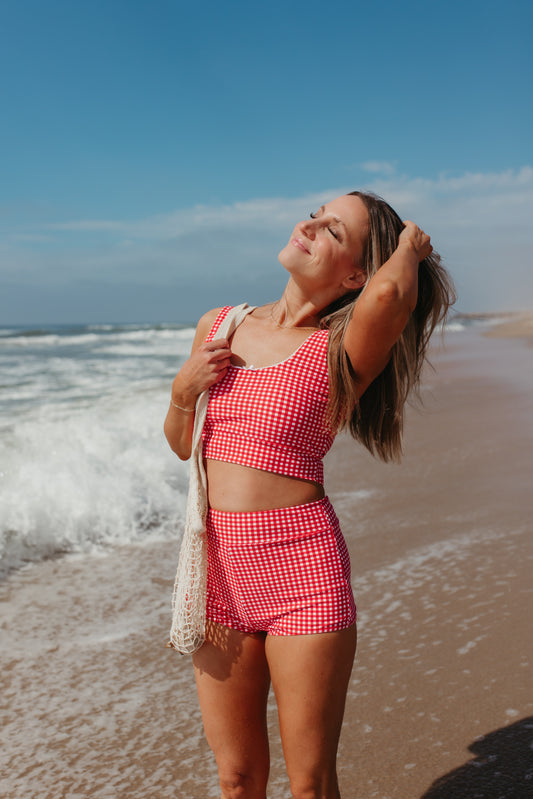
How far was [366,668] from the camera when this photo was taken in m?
3.45

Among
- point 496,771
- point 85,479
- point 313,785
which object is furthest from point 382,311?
point 85,479

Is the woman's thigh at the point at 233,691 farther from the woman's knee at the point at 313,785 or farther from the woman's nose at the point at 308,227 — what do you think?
the woman's nose at the point at 308,227

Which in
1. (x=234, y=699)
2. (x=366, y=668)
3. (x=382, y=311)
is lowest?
(x=366, y=668)

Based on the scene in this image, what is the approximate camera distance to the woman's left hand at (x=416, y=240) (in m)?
1.96

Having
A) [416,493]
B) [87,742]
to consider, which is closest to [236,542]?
[87,742]

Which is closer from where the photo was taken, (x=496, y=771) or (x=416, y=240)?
(x=416, y=240)

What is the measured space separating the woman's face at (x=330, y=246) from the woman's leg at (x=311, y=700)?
1.00 meters

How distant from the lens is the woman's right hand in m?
2.03

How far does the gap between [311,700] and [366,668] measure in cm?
173

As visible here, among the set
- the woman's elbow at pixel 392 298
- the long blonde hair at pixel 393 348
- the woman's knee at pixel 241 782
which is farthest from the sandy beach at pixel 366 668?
the woman's elbow at pixel 392 298

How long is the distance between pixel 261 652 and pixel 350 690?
1.46 meters

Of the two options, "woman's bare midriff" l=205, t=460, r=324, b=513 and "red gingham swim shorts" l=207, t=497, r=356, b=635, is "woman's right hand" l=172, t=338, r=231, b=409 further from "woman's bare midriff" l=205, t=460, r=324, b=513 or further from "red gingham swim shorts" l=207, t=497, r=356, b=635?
"red gingham swim shorts" l=207, t=497, r=356, b=635

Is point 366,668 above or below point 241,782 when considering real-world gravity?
below

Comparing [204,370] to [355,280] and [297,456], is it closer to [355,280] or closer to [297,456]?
[297,456]
